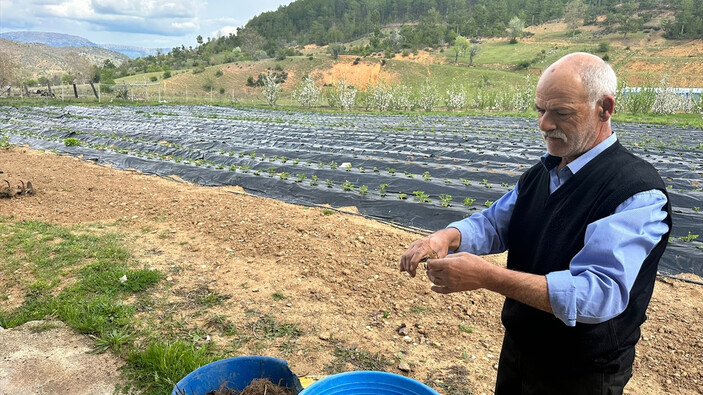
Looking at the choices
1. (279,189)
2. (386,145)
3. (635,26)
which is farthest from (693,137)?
(635,26)

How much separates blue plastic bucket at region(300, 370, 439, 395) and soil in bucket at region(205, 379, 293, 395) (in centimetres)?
42

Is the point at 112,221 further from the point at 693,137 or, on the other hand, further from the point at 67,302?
the point at 693,137

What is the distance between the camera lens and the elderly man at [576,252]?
4.40 ft

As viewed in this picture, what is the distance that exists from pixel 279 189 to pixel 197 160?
3.54 meters

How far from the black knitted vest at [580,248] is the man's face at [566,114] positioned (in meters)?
0.09

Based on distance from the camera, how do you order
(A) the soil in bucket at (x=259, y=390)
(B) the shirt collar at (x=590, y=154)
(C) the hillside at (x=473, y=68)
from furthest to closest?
(C) the hillside at (x=473, y=68) < (A) the soil in bucket at (x=259, y=390) < (B) the shirt collar at (x=590, y=154)

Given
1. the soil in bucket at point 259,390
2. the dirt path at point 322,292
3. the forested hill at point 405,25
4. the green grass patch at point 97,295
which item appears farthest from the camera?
the forested hill at point 405,25

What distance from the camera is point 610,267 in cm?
133

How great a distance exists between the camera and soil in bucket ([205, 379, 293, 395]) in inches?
82.4

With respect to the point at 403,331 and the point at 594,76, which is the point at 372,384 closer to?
the point at 594,76

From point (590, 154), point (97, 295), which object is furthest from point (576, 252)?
point (97, 295)

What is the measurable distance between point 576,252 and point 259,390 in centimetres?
150

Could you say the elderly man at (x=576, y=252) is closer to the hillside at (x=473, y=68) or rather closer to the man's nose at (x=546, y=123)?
the man's nose at (x=546, y=123)

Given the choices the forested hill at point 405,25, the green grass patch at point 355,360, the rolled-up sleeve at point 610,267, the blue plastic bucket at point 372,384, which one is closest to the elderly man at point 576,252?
the rolled-up sleeve at point 610,267
